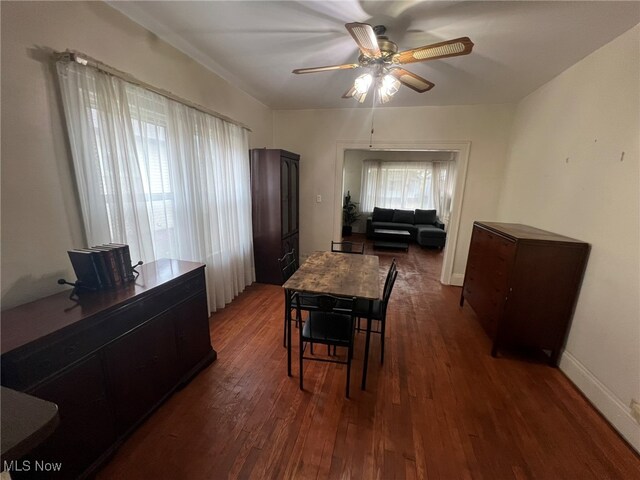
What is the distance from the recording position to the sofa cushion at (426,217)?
6.83 m

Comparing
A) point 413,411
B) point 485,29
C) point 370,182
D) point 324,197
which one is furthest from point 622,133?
point 370,182

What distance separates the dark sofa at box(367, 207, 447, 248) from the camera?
20.3 feet

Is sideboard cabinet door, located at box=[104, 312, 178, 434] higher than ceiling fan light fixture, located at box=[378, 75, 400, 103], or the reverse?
ceiling fan light fixture, located at box=[378, 75, 400, 103]

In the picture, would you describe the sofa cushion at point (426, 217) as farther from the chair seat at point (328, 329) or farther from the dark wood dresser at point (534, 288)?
the chair seat at point (328, 329)

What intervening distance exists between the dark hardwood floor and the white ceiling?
2562mm

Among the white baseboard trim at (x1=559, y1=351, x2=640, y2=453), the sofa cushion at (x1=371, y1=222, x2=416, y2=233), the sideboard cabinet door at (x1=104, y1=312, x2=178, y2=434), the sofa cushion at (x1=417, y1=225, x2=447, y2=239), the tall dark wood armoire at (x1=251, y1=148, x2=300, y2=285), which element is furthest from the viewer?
the sofa cushion at (x1=371, y1=222, x2=416, y2=233)

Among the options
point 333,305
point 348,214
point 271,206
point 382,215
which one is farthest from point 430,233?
point 333,305

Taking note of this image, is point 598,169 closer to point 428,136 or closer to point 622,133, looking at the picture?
point 622,133

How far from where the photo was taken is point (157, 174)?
2.06 m

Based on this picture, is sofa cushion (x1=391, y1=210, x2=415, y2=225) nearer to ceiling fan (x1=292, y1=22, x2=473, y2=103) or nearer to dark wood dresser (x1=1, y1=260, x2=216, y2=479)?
ceiling fan (x1=292, y1=22, x2=473, y2=103)

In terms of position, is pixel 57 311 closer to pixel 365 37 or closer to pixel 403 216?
pixel 365 37

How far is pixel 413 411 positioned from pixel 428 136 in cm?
334

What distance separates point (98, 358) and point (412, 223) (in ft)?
22.2

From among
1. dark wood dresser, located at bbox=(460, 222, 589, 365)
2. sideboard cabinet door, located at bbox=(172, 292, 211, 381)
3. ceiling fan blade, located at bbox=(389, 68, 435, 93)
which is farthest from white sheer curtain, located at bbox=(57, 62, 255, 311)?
dark wood dresser, located at bbox=(460, 222, 589, 365)
